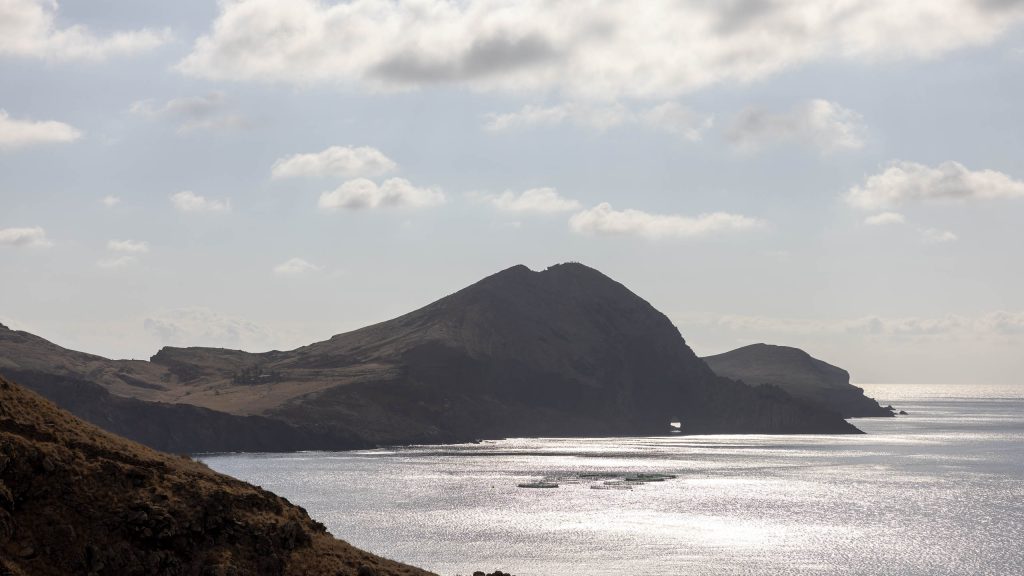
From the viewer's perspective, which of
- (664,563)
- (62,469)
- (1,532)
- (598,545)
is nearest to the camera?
(1,532)

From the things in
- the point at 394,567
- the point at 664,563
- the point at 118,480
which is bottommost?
the point at 664,563

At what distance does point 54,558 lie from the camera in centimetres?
5381

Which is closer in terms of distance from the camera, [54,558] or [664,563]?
[54,558]

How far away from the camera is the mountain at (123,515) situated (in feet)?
179

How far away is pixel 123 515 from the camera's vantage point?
5681 centimetres

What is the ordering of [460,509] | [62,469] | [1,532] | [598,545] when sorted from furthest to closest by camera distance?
[460,509] → [598,545] → [62,469] → [1,532]

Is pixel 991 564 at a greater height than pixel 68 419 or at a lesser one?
lesser

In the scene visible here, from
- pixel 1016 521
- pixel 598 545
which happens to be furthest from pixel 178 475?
pixel 1016 521

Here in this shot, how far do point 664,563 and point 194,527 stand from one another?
89.5 meters

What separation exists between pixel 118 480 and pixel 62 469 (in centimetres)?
296

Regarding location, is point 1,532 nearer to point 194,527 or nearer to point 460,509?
point 194,527

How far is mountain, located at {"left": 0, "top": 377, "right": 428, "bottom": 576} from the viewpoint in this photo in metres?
54.6

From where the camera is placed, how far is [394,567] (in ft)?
213

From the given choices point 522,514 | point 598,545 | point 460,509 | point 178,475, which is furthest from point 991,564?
point 178,475
